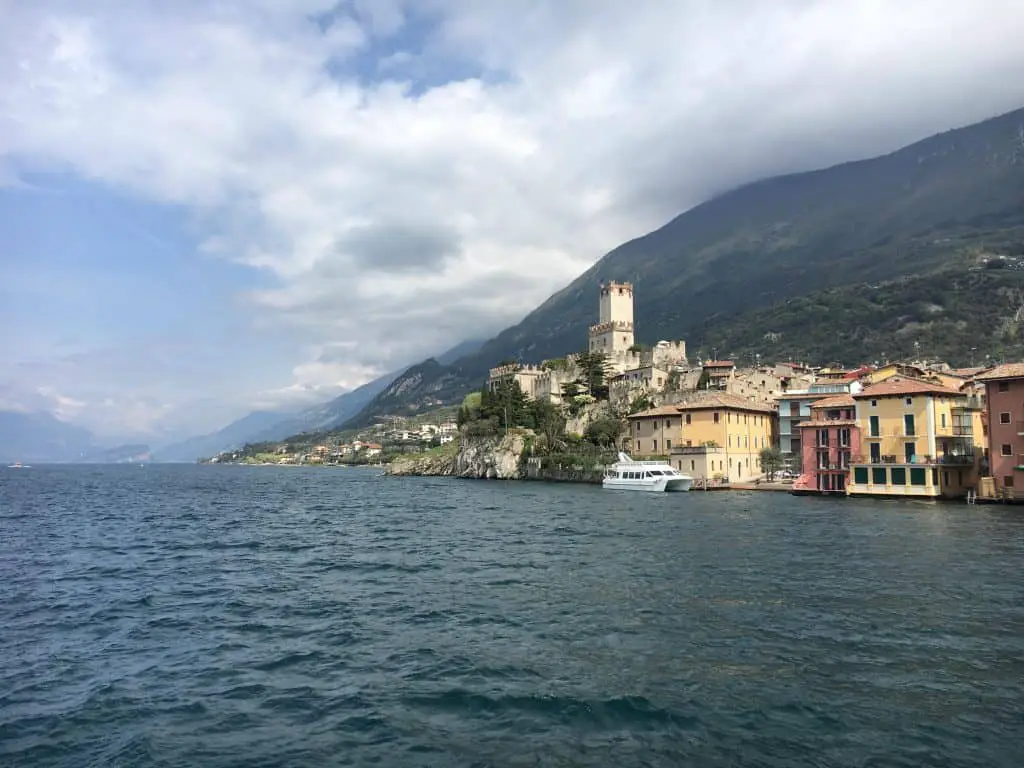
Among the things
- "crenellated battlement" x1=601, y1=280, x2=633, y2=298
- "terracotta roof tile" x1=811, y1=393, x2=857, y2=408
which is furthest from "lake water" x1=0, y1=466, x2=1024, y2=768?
"crenellated battlement" x1=601, y1=280, x2=633, y2=298

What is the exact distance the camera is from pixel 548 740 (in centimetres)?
1277

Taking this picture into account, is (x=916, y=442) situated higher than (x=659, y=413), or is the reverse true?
(x=659, y=413)

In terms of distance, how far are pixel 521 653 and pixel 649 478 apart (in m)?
66.9

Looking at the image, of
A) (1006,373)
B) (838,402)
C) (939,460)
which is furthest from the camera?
(838,402)

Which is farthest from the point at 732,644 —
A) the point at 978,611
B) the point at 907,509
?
the point at 907,509

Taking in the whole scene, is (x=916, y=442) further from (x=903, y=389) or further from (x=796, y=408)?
(x=796, y=408)

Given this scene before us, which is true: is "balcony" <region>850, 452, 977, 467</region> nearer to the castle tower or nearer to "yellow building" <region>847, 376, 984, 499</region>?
"yellow building" <region>847, 376, 984, 499</region>

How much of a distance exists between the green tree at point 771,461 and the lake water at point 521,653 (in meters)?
53.7

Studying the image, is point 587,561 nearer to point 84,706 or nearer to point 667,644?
point 667,644

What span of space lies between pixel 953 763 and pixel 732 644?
6805mm

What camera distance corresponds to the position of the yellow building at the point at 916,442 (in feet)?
213

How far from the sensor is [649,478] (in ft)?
271

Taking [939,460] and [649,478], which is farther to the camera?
[649,478]

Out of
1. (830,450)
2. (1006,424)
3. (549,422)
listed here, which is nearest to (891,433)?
(830,450)
